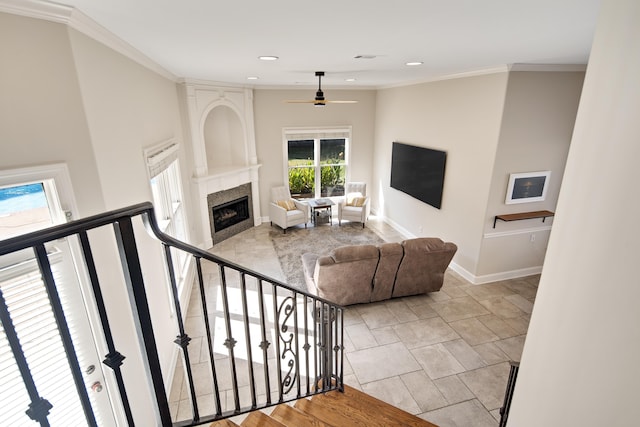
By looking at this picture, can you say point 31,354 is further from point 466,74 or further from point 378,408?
point 466,74

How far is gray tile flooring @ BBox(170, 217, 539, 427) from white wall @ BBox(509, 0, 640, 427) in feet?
7.81

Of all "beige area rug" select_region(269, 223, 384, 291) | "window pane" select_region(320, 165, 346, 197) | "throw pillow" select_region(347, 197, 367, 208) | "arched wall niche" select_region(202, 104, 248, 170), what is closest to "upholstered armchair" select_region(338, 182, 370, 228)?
"throw pillow" select_region(347, 197, 367, 208)

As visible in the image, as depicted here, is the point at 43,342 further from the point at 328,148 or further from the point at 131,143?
the point at 328,148

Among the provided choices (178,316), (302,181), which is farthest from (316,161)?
(178,316)

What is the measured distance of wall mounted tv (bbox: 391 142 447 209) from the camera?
18.6 ft

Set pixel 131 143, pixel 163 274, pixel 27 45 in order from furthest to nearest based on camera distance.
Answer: pixel 163 274, pixel 131 143, pixel 27 45

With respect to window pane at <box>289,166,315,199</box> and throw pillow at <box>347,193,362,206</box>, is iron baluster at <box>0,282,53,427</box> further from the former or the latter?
window pane at <box>289,166,315,199</box>

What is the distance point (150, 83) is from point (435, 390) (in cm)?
455

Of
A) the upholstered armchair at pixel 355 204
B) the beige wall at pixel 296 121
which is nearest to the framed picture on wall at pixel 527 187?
the upholstered armchair at pixel 355 204

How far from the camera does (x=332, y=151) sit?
26.8ft

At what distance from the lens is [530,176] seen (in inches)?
185

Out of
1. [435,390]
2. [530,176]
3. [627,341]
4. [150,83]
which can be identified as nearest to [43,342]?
[627,341]

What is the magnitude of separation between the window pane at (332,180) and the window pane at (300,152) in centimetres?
52

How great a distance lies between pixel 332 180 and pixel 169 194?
4.75m
